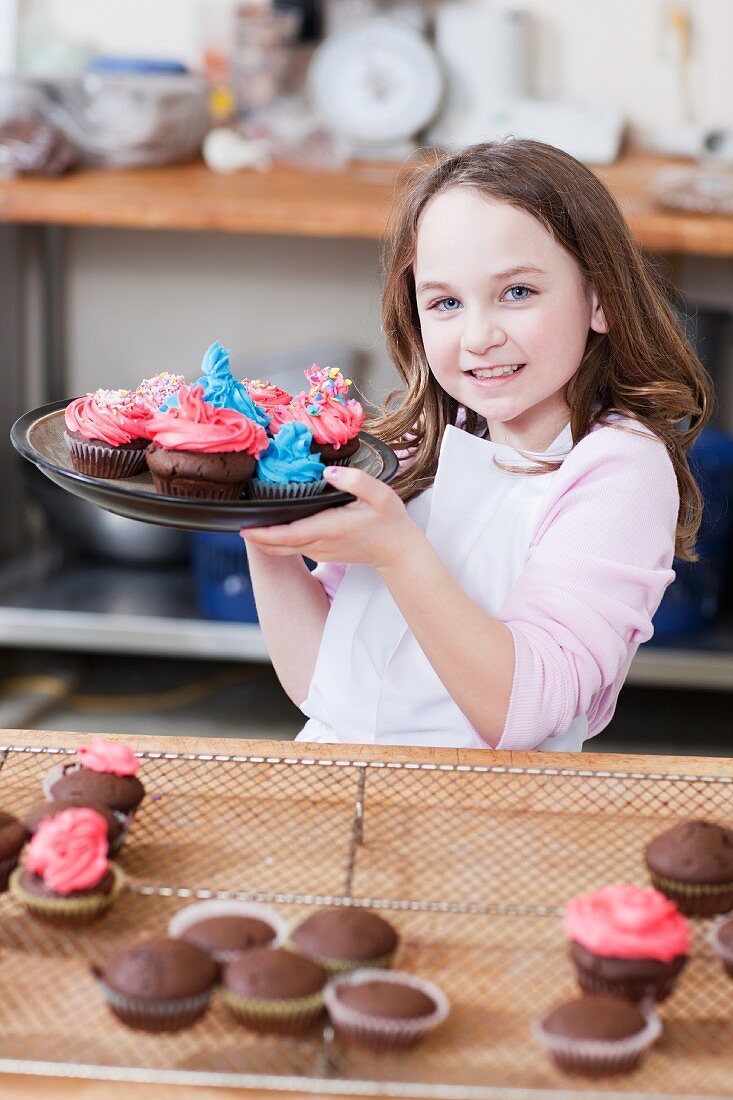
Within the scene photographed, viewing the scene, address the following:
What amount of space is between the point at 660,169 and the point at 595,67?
15.1 inches

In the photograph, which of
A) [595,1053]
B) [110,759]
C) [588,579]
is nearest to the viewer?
[595,1053]

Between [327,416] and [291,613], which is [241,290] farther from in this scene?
[327,416]

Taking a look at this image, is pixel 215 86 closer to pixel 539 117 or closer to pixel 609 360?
pixel 539 117

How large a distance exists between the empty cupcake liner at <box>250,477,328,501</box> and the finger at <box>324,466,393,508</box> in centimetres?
5

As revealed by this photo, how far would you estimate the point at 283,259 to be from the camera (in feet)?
10.8

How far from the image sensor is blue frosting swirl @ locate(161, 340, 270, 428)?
4.22 feet

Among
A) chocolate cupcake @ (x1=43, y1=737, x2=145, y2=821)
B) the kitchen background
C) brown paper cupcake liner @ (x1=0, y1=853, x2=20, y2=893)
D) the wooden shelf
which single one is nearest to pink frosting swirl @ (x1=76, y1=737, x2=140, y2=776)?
chocolate cupcake @ (x1=43, y1=737, x2=145, y2=821)

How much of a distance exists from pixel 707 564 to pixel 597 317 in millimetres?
1547

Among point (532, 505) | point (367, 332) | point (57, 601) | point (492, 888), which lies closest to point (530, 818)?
point (492, 888)

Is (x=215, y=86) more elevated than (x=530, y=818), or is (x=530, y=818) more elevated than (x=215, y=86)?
(x=215, y=86)

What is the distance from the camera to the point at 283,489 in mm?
1257

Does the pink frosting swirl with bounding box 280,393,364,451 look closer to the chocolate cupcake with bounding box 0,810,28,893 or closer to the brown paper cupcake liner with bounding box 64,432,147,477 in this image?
the brown paper cupcake liner with bounding box 64,432,147,477

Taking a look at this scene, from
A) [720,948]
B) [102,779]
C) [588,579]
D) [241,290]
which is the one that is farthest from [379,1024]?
[241,290]

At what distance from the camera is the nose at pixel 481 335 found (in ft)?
4.25
